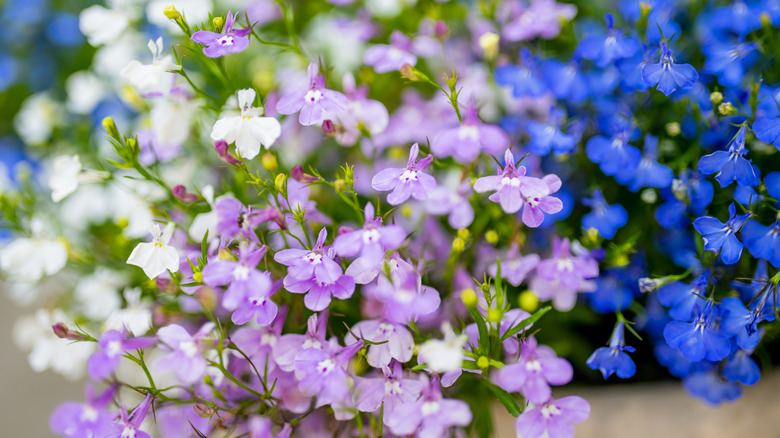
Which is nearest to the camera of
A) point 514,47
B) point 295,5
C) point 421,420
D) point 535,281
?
point 421,420

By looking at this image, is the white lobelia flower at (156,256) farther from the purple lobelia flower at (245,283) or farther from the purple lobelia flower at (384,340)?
the purple lobelia flower at (384,340)

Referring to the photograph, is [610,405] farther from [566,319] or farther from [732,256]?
[732,256]

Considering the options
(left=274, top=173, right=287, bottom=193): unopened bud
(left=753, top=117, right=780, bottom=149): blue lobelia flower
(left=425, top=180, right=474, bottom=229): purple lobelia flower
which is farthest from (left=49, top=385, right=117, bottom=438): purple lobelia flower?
(left=753, top=117, right=780, bottom=149): blue lobelia flower

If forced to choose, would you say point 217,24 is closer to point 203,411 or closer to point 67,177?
point 67,177

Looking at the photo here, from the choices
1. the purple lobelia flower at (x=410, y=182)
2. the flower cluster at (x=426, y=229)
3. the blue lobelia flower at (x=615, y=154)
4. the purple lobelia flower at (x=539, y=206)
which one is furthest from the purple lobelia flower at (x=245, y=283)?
the blue lobelia flower at (x=615, y=154)

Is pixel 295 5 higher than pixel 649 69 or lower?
lower

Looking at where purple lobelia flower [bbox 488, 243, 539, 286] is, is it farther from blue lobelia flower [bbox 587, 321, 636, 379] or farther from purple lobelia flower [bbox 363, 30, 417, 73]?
purple lobelia flower [bbox 363, 30, 417, 73]

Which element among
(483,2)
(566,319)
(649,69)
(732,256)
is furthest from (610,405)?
(483,2)
